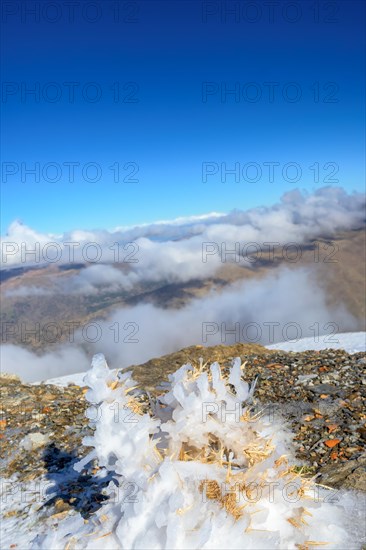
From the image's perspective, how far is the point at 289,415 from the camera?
7.52 metres

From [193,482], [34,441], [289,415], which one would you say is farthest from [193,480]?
[34,441]

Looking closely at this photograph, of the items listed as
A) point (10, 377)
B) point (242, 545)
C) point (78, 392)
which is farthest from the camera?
point (10, 377)

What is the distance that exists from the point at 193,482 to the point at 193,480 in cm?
2

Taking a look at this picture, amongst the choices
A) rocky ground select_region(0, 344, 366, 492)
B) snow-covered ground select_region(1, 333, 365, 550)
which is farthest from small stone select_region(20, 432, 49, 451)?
snow-covered ground select_region(1, 333, 365, 550)

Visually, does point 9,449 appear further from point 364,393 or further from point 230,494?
point 364,393

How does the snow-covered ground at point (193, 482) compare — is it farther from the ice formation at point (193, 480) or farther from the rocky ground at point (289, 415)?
the rocky ground at point (289, 415)

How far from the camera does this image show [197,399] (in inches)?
161

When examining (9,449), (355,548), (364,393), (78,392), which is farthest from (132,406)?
(78,392)

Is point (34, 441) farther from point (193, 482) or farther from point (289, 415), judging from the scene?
point (193, 482)

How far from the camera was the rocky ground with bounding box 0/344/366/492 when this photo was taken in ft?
20.4

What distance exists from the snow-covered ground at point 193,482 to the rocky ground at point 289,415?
67 cm

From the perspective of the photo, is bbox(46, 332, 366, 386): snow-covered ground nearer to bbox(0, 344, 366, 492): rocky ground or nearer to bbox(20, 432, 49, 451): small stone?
bbox(0, 344, 366, 492): rocky ground

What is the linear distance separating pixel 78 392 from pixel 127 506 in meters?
7.10

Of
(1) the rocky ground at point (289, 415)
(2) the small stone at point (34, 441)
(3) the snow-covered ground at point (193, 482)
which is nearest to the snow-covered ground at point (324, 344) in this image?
(1) the rocky ground at point (289, 415)
